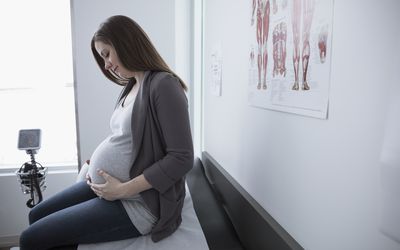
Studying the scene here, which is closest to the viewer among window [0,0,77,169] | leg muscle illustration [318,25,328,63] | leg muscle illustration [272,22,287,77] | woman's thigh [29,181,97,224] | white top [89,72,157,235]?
leg muscle illustration [318,25,328,63]

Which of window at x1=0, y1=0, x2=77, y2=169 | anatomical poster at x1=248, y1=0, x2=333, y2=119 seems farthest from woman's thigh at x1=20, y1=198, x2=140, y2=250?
window at x1=0, y1=0, x2=77, y2=169

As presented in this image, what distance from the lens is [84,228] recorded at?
92 centimetres

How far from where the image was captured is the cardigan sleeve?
2.98 ft

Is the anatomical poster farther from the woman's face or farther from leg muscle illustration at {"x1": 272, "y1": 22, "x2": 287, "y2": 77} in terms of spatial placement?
the woman's face

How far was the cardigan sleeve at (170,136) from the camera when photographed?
91 cm

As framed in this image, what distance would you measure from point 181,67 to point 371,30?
188 centimetres

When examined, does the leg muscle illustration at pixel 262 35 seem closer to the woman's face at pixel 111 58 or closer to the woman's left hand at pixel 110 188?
the woman's face at pixel 111 58

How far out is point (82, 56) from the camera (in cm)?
211

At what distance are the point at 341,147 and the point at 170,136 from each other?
0.51 m

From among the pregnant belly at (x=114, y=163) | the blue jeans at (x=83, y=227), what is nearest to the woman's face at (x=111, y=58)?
the pregnant belly at (x=114, y=163)

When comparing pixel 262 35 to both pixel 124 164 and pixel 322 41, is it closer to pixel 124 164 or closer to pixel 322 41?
pixel 322 41

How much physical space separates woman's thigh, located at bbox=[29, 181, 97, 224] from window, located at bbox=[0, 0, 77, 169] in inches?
49.9

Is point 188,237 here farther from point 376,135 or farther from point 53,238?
point 376,135

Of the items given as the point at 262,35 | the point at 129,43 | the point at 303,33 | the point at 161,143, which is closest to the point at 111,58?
the point at 129,43
